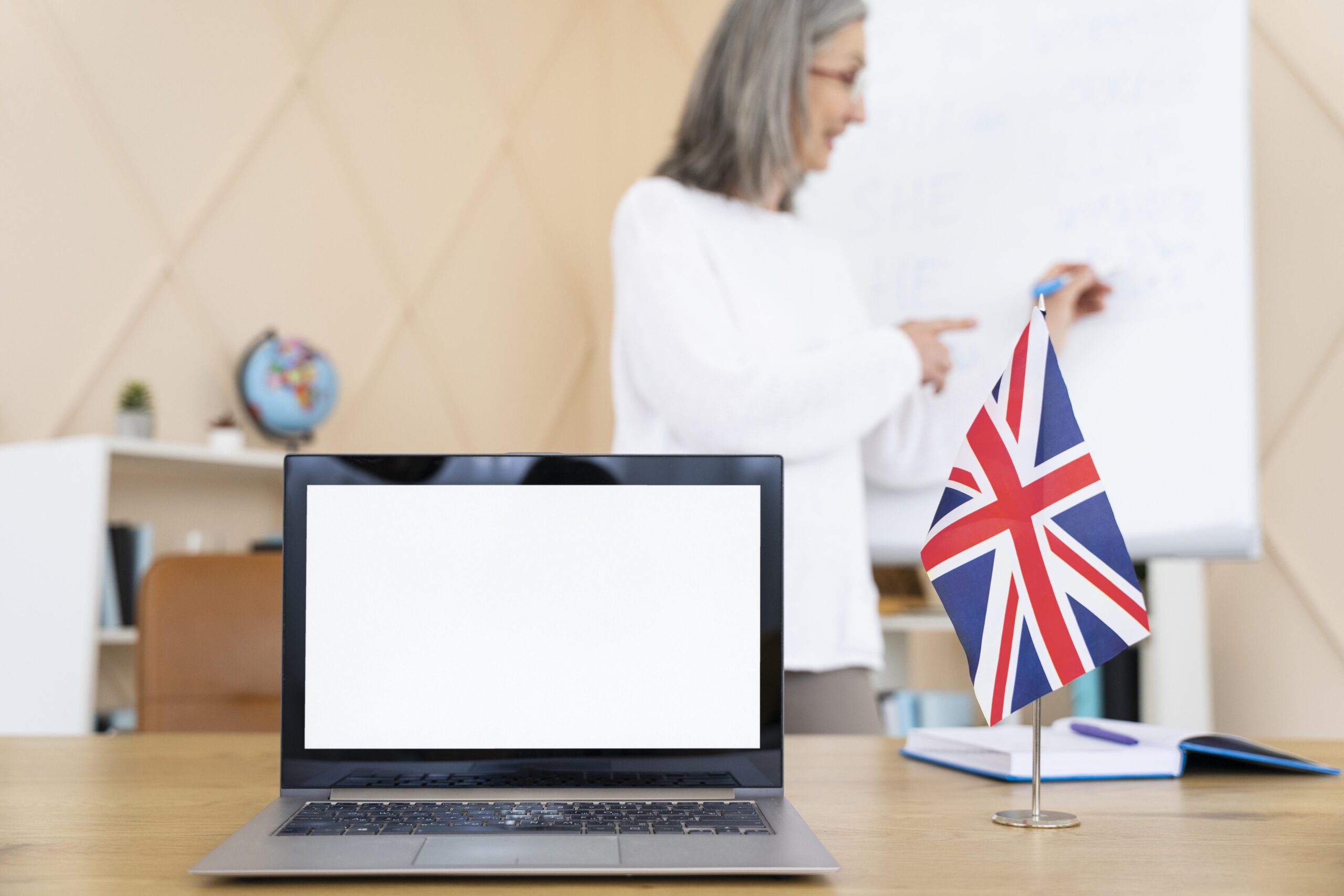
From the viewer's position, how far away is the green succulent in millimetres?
1674

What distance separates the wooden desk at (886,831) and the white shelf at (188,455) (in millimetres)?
850

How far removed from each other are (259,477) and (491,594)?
5.07 ft

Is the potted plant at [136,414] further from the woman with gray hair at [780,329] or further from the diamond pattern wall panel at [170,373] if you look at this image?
the woman with gray hair at [780,329]

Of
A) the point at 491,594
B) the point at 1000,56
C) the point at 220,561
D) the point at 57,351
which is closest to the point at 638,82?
the point at 1000,56

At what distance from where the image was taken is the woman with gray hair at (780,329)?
1083 mm

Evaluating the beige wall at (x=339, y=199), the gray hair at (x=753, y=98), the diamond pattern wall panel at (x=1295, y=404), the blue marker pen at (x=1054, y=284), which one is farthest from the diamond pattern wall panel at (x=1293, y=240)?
the beige wall at (x=339, y=199)

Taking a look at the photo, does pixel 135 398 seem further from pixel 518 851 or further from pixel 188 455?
pixel 518 851

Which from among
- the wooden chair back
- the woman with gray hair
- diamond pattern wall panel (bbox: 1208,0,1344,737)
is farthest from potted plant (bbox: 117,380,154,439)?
diamond pattern wall panel (bbox: 1208,0,1344,737)

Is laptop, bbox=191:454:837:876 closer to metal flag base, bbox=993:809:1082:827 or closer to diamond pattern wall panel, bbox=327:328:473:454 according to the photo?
metal flag base, bbox=993:809:1082:827

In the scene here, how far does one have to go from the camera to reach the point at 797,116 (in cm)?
120

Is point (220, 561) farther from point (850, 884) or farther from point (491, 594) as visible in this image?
point (850, 884)

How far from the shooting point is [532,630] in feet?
1.75

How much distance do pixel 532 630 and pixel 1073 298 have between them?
3.53ft

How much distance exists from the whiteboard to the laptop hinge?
3.05ft
